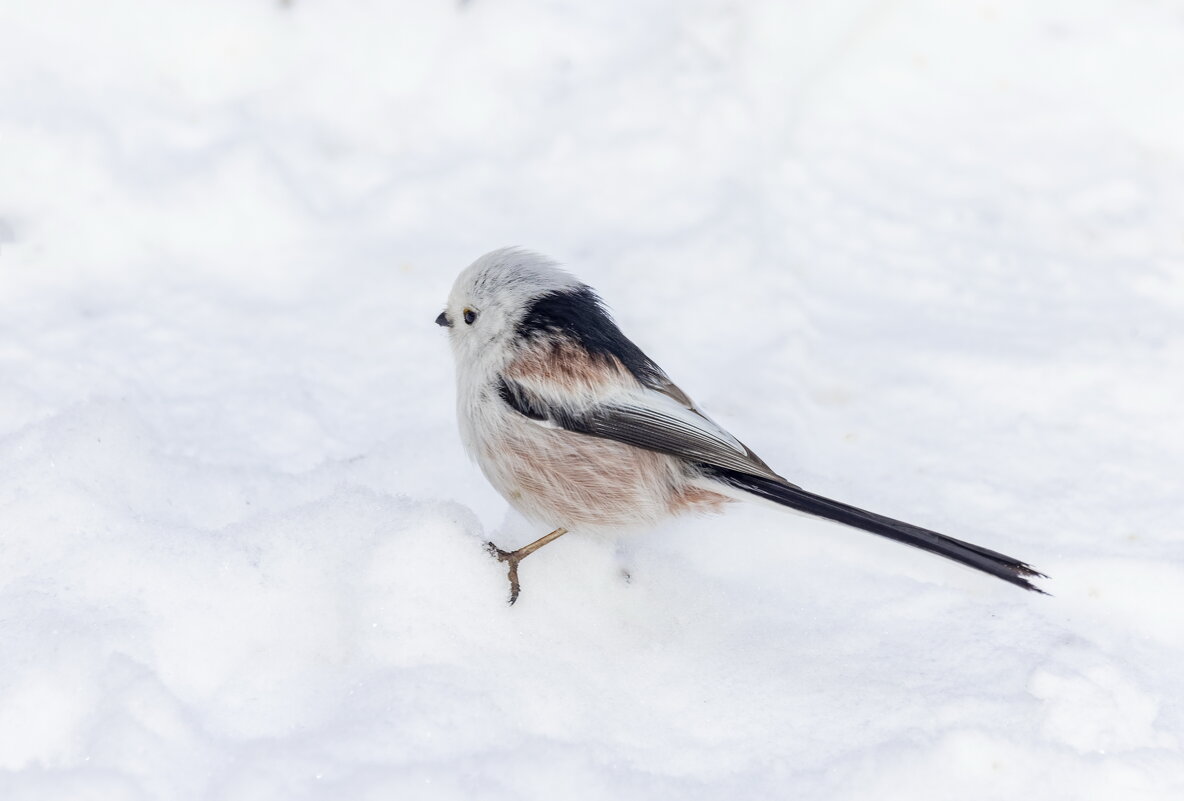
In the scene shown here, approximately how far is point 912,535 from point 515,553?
1036 millimetres

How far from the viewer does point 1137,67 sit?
4.80 metres

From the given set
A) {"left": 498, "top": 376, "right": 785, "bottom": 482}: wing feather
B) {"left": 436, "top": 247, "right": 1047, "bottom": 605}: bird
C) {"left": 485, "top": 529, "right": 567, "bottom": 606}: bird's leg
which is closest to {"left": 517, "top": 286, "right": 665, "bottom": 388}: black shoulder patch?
{"left": 436, "top": 247, "right": 1047, "bottom": 605}: bird

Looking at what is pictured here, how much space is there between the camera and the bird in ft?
9.10

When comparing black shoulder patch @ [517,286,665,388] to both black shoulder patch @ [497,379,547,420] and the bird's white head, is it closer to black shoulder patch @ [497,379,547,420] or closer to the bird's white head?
the bird's white head

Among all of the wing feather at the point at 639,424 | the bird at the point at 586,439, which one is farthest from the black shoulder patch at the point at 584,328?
the wing feather at the point at 639,424

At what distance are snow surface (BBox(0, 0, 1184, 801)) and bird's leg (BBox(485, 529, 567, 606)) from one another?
43 mm

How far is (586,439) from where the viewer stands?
2.78 metres

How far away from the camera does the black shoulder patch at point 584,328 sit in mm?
2895

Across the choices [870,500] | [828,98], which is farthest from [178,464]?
[828,98]

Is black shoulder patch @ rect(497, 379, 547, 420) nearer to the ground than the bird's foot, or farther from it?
farther from it

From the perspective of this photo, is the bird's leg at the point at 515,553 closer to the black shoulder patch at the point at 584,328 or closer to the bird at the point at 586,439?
the bird at the point at 586,439

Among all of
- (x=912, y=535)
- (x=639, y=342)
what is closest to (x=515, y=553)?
(x=912, y=535)

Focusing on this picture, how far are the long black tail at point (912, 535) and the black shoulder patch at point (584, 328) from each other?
1.72 feet

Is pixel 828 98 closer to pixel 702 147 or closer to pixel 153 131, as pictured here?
pixel 702 147
